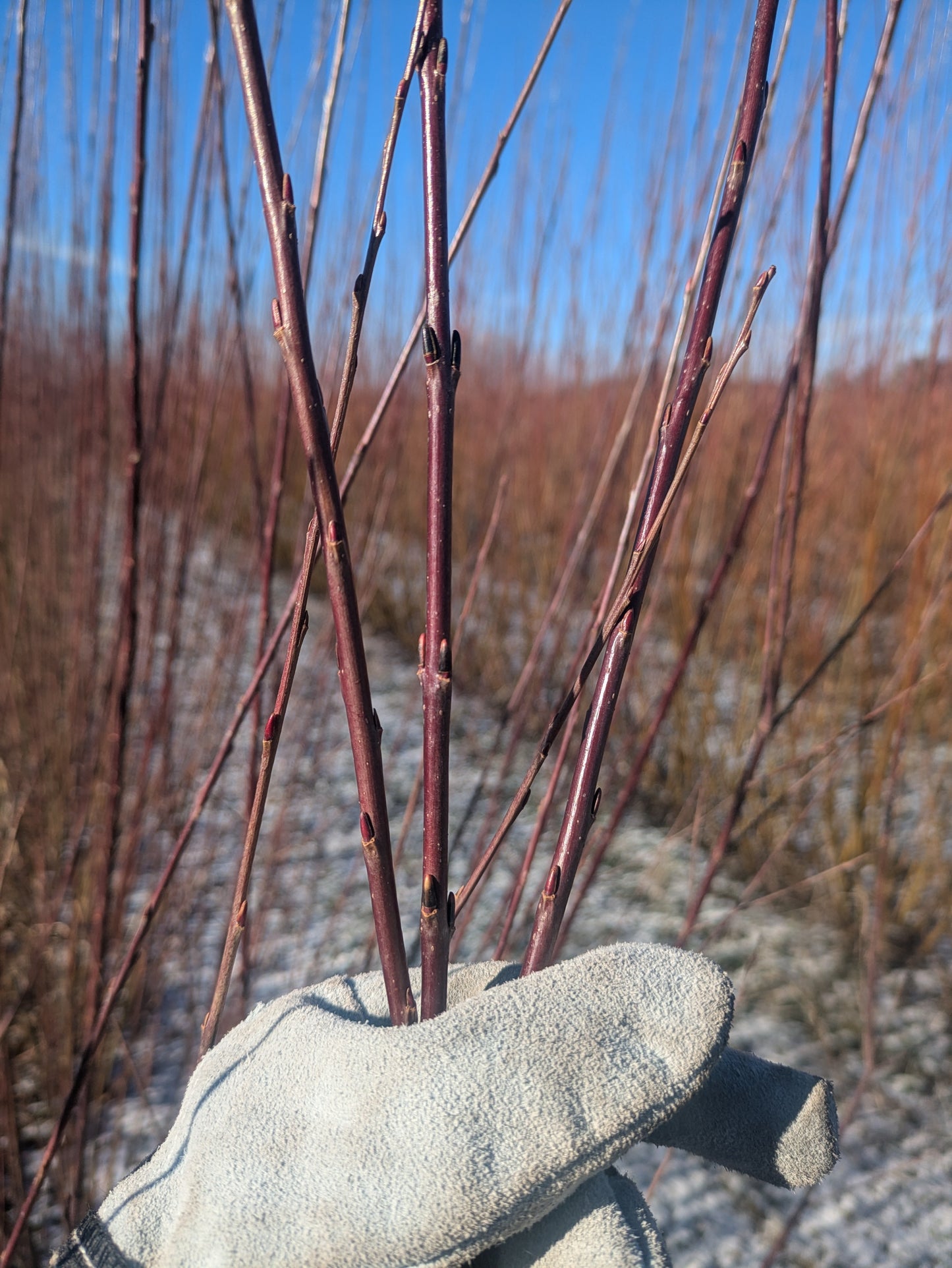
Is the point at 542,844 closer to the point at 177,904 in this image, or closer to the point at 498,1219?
the point at 177,904

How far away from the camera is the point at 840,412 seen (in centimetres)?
229

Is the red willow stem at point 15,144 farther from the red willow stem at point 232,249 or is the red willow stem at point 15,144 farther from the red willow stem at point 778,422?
the red willow stem at point 778,422

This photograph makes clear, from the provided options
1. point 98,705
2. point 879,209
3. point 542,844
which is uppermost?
point 879,209

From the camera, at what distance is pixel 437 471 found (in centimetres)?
27

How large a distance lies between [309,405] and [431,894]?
0.18 metres

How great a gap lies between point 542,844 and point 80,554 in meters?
1.34

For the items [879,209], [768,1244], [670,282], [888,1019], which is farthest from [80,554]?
[888,1019]

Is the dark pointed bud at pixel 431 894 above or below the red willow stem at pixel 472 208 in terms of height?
below

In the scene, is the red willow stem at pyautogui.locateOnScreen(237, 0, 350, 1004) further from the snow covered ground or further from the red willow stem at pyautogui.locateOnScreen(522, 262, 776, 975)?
the snow covered ground

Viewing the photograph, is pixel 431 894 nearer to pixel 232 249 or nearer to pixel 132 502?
pixel 132 502

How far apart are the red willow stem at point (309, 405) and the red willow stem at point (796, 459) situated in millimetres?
271

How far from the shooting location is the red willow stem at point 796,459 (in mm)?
406

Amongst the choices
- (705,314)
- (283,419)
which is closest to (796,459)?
(705,314)

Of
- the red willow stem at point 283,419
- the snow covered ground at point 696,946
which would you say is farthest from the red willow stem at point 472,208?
the snow covered ground at point 696,946
